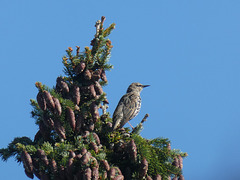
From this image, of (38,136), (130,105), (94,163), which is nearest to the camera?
(94,163)

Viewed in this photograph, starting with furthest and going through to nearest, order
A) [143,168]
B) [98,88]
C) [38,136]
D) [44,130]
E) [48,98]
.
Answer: [98,88]
[38,136]
[44,130]
[48,98]
[143,168]

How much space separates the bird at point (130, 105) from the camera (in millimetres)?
6914

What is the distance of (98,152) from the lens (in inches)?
205

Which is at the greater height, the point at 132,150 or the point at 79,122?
the point at 79,122

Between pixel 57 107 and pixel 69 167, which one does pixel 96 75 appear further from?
pixel 69 167

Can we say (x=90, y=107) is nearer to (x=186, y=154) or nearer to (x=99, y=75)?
(x=99, y=75)

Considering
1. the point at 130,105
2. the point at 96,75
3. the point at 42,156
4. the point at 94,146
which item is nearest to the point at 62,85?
the point at 96,75

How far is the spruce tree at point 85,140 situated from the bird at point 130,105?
69 centimetres

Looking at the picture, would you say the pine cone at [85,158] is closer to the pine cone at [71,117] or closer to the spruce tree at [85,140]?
the spruce tree at [85,140]

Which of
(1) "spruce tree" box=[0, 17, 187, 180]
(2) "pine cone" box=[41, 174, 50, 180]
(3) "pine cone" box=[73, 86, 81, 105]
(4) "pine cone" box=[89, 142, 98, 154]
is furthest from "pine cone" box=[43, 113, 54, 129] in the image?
(2) "pine cone" box=[41, 174, 50, 180]

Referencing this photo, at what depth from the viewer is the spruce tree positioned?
4848 millimetres

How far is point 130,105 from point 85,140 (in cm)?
250

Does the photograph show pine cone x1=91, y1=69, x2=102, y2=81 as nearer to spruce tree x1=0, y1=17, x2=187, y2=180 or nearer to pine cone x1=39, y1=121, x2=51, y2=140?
spruce tree x1=0, y1=17, x2=187, y2=180

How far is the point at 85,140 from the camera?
536 cm
